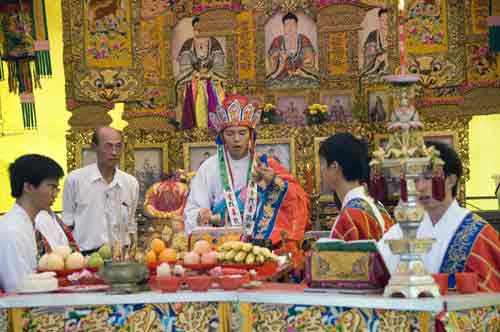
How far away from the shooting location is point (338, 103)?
10.2 metres

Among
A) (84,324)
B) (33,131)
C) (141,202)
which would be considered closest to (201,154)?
(141,202)

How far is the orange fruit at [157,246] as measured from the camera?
506cm

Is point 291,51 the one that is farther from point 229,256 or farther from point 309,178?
point 229,256

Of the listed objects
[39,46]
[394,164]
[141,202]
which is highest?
[39,46]

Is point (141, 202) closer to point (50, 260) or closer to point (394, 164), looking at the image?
point (50, 260)

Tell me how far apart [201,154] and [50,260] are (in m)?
5.24

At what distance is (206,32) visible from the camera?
10.4 m

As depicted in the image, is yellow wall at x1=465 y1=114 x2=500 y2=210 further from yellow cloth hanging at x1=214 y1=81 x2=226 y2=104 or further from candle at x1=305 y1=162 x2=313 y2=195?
yellow cloth hanging at x1=214 y1=81 x2=226 y2=104

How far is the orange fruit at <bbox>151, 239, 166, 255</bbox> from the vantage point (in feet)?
16.6

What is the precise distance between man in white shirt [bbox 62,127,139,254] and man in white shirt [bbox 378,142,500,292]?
12.6 ft

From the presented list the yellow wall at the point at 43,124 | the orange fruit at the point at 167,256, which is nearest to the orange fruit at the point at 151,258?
the orange fruit at the point at 167,256

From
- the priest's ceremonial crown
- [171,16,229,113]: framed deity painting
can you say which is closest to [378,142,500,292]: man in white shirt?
the priest's ceremonial crown

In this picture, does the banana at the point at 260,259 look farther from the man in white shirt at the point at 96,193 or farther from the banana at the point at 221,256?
the man in white shirt at the point at 96,193

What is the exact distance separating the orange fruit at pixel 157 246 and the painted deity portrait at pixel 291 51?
17.6ft
